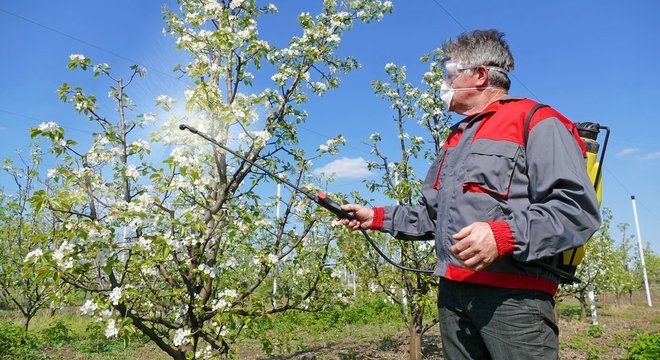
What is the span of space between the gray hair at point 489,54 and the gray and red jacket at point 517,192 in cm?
19

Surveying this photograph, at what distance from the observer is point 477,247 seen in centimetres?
139

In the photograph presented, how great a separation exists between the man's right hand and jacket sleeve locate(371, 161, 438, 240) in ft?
0.16

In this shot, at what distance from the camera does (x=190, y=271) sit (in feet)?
12.5

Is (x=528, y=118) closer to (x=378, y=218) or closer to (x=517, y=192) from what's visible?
(x=517, y=192)

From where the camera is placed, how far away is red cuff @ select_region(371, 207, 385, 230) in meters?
2.26

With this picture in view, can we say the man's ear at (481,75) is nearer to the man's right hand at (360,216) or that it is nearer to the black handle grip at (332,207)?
the man's right hand at (360,216)

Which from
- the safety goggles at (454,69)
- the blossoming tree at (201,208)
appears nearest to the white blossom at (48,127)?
the blossoming tree at (201,208)

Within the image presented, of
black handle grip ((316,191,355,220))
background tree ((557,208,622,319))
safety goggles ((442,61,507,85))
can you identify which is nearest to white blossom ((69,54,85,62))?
black handle grip ((316,191,355,220))

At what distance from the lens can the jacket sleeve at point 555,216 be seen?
1378mm

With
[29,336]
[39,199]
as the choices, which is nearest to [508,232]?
[39,199]

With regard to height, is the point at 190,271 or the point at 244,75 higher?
the point at 244,75

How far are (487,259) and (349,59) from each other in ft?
13.9

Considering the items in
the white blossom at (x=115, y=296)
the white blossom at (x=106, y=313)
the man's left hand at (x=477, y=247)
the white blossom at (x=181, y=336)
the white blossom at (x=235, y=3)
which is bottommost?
the white blossom at (x=181, y=336)

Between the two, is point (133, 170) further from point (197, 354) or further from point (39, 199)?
point (197, 354)
